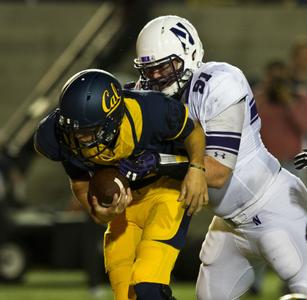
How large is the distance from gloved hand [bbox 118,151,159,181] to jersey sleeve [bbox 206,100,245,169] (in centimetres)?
25

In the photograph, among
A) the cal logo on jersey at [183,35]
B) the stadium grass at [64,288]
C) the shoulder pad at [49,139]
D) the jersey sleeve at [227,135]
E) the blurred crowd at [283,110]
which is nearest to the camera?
the jersey sleeve at [227,135]

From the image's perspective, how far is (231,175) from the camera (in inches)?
196

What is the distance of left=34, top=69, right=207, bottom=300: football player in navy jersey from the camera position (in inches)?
184

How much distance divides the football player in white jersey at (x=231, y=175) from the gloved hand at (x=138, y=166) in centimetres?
22

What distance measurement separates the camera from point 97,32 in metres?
11.3

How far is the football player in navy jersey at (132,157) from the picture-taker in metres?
4.68

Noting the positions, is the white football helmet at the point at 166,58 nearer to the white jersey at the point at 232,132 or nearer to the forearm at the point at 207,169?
the white jersey at the point at 232,132

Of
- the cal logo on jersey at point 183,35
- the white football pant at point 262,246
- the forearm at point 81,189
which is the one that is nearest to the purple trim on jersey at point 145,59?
the cal logo on jersey at point 183,35

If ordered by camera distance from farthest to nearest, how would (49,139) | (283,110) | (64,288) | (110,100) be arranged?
(64,288), (283,110), (49,139), (110,100)

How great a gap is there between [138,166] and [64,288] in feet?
13.2

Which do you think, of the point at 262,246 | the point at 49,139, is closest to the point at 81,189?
the point at 49,139

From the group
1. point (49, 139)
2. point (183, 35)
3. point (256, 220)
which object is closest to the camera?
point (49, 139)

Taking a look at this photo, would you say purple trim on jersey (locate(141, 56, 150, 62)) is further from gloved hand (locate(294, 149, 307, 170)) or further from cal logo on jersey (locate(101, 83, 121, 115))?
gloved hand (locate(294, 149, 307, 170))

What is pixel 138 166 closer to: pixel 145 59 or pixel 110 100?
pixel 110 100
